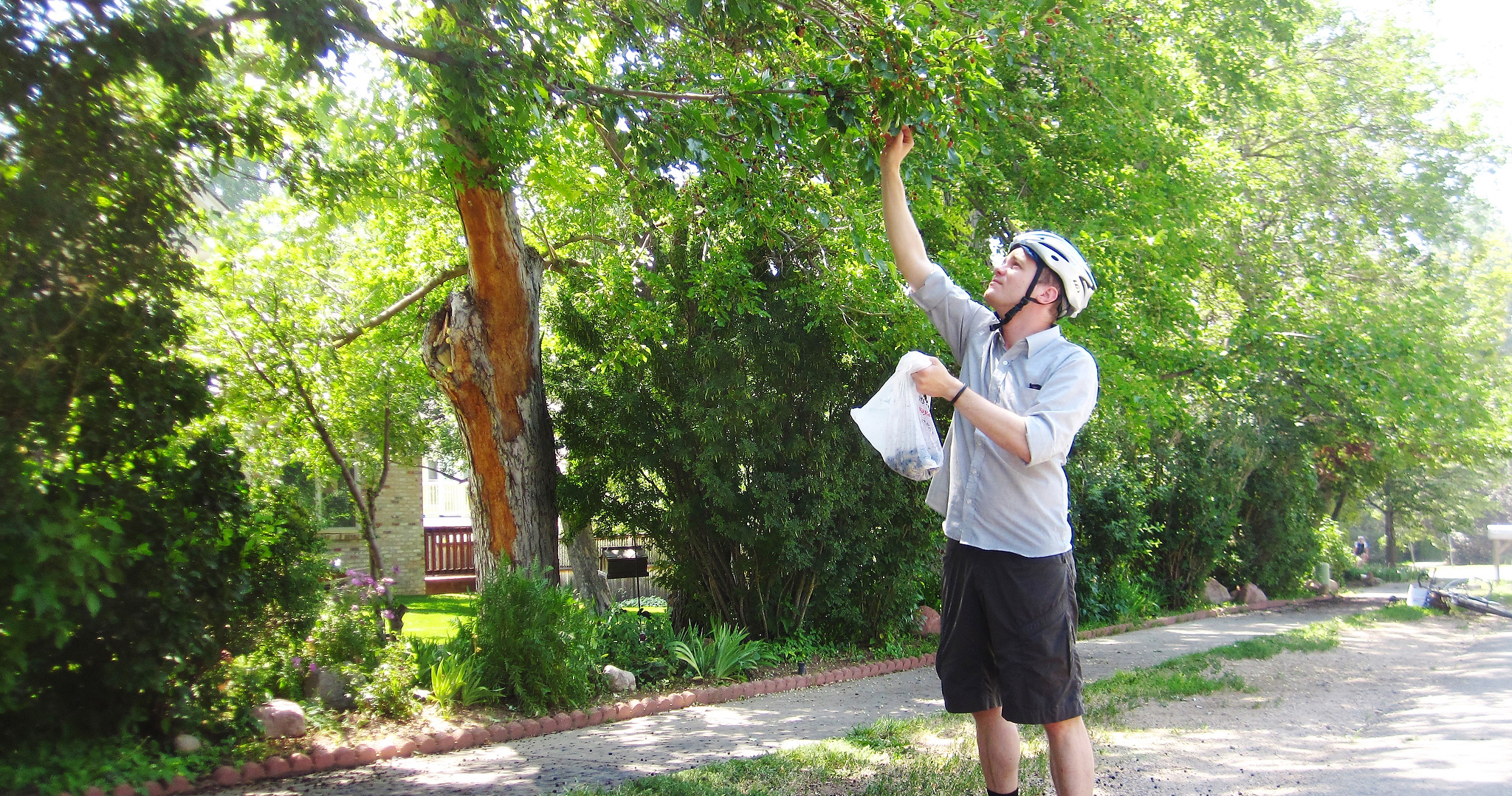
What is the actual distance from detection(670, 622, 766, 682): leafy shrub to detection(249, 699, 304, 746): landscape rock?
343 centimetres

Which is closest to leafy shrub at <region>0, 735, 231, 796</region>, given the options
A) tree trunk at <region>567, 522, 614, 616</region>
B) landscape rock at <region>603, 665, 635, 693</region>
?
landscape rock at <region>603, 665, 635, 693</region>

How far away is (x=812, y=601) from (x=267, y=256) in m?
6.57

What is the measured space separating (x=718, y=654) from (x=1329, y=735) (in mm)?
4576

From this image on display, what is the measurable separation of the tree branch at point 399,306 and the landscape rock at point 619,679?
527 centimetres

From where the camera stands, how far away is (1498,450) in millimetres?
22812

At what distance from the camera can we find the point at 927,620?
465 inches

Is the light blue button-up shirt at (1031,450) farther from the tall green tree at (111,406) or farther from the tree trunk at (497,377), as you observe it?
the tree trunk at (497,377)

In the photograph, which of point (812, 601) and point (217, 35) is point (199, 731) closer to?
point (217, 35)

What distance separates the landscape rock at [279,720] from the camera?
593 centimetres

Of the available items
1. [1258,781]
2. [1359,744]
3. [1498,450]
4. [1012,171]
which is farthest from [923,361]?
[1498,450]

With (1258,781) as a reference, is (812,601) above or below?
above

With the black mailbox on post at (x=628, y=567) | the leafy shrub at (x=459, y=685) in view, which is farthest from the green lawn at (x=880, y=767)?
the black mailbox on post at (x=628, y=567)

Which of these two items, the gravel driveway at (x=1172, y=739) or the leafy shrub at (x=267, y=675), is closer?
the gravel driveway at (x=1172, y=739)

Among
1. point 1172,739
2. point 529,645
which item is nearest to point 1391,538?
point 1172,739
